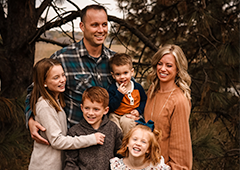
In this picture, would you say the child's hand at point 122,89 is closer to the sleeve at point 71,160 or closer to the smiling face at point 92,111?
the smiling face at point 92,111

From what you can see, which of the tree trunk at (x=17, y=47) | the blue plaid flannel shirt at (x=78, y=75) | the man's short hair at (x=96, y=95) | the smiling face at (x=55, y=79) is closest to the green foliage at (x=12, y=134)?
the tree trunk at (x=17, y=47)

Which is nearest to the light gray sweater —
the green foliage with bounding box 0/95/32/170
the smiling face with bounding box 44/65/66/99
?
the smiling face with bounding box 44/65/66/99

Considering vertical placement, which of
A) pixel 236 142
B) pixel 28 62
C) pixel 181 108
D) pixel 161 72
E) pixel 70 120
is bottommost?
pixel 236 142

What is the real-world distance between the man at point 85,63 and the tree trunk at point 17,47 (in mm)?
1265

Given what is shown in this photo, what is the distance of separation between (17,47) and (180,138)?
7.51 ft

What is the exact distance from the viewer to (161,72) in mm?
2129

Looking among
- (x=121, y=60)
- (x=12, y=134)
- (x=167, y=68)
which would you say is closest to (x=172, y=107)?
(x=167, y=68)

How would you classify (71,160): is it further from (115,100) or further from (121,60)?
(121,60)

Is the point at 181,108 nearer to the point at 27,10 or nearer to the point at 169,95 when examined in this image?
the point at 169,95

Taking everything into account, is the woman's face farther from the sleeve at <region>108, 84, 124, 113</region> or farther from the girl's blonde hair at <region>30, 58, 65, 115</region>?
the girl's blonde hair at <region>30, 58, 65, 115</region>

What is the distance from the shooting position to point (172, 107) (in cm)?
204

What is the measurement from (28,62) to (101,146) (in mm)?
1935

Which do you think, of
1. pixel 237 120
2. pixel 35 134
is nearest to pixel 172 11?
pixel 237 120

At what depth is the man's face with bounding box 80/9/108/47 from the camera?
2.27 m
